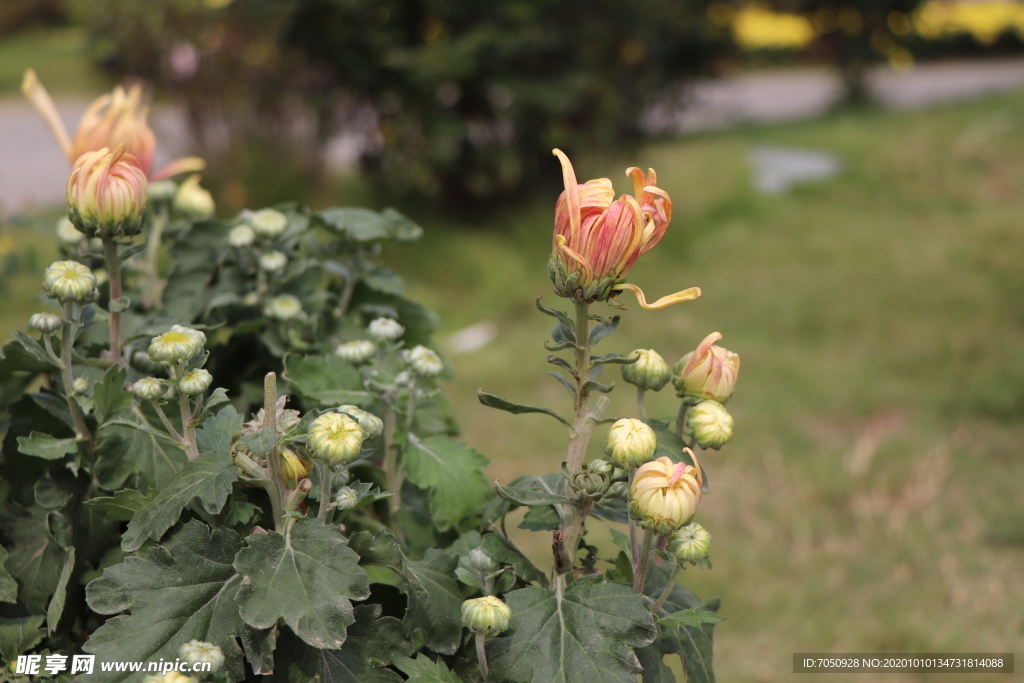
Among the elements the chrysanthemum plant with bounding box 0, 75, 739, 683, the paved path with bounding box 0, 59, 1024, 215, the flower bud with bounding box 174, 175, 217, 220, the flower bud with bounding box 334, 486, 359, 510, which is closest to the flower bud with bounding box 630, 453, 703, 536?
the chrysanthemum plant with bounding box 0, 75, 739, 683

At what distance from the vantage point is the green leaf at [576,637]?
725 millimetres

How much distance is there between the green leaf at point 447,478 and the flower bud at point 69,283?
34 cm

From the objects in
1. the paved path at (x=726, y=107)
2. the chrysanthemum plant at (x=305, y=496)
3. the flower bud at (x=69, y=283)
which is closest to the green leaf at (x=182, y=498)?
the chrysanthemum plant at (x=305, y=496)

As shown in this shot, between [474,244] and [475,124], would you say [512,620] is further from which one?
[475,124]

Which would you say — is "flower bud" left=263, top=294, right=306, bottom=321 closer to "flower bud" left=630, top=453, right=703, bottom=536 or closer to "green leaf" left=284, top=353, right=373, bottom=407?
"green leaf" left=284, top=353, right=373, bottom=407

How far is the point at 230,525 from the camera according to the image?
0.81 meters

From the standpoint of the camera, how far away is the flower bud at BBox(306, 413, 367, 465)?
2.35ft

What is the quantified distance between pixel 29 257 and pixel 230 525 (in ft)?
3.58

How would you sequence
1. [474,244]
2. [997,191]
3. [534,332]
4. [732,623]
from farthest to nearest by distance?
[997,191], [474,244], [534,332], [732,623]

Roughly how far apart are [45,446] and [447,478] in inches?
15.0

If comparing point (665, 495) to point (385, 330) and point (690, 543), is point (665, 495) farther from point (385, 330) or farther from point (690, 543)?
point (385, 330)

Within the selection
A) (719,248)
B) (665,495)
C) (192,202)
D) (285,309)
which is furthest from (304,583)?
(719,248)

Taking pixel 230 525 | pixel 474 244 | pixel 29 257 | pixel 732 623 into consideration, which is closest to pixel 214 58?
pixel 474 244

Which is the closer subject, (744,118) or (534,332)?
(534,332)
